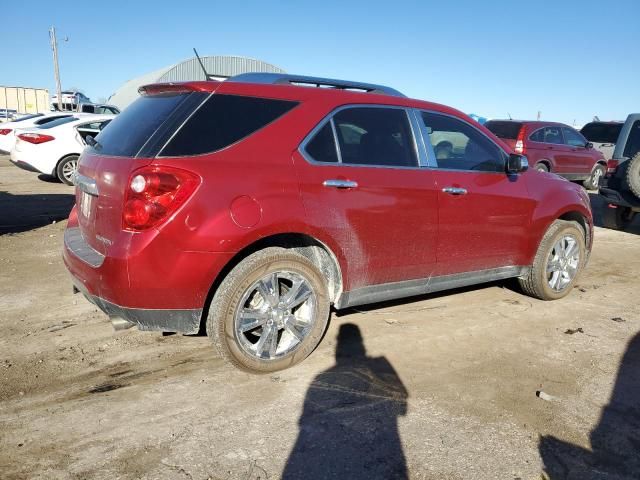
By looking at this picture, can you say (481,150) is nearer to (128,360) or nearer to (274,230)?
(274,230)

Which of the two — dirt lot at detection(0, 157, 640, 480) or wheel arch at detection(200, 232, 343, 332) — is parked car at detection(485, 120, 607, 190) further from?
wheel arch at detection(200, 232, 343, 332)

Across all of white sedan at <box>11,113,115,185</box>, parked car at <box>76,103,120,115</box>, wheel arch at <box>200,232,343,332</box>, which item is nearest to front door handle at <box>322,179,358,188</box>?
wheel arch at <box>200,232,343,332</box>

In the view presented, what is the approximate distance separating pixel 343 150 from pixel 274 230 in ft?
2.51

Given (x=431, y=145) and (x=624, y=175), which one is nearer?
(x=431, y=145)

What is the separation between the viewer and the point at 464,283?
4246 mm

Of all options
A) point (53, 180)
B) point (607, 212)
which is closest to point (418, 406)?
point (607, 212)

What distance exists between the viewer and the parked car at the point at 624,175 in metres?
7.36

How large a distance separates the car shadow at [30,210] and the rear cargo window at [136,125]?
4663mm

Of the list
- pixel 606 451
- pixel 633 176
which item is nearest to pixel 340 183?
pixel 606 451

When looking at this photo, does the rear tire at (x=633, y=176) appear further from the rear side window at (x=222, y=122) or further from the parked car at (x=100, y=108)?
the parked car at (x=100, y=108)

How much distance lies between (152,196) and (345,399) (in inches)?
61.7

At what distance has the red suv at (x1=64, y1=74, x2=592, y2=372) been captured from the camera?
110 inches

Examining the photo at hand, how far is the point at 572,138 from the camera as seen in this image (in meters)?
13.6

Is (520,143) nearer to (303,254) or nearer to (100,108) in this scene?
(303,254)
